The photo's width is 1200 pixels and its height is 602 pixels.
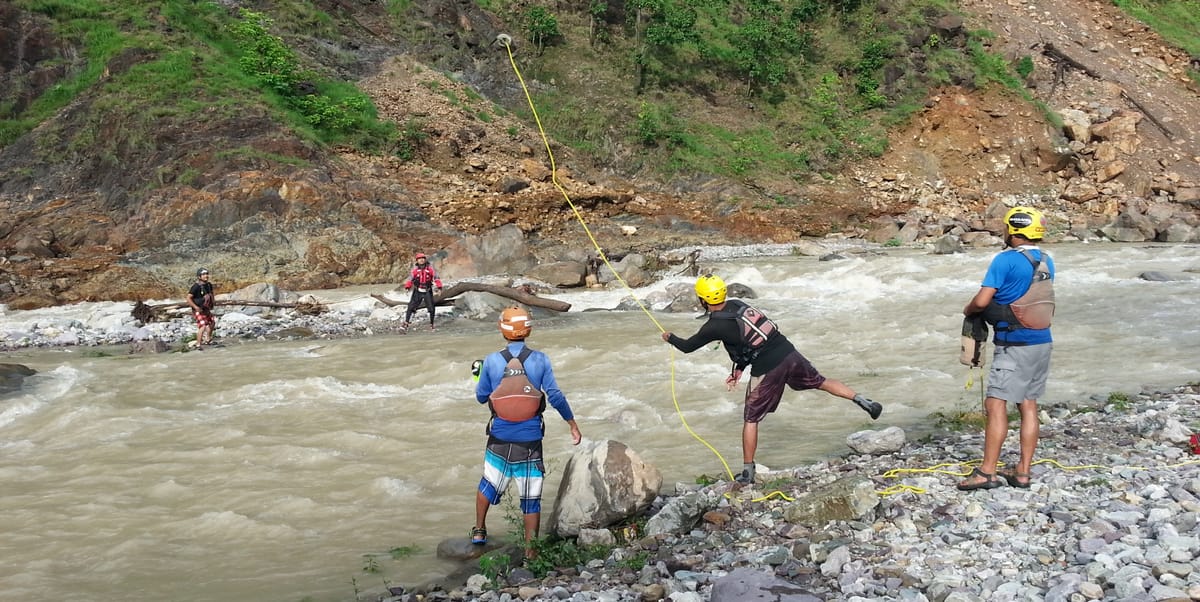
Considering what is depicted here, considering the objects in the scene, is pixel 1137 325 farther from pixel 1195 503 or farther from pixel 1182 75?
pixel 1182 75

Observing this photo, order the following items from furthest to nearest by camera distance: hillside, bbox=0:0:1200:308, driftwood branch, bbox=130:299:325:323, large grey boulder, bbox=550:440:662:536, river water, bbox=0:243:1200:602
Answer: hillside, bbox=0:0:1200:308 < driftwood branch, bbox=130:299:325:323 < river water, bbox=0:243:1200:602 < large grey boulder, bbox=550:440:662:536

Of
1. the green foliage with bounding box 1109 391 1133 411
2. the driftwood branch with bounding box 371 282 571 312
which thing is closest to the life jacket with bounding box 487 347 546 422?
the green foliage with bounding box 1109 391 1133 411

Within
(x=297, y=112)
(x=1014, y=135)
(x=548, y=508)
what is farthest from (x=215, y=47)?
(x=1014, y=135)

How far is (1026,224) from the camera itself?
535 centimetres

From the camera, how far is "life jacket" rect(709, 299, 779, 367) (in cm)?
641

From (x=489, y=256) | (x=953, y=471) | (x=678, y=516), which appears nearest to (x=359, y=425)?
(x=678, y=516)

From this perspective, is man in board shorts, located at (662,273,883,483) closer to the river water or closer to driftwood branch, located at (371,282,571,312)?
the river water

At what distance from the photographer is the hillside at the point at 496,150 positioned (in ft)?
68.6

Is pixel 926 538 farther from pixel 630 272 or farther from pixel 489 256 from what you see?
pixel 489 256

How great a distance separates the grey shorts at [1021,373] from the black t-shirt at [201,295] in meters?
13.2

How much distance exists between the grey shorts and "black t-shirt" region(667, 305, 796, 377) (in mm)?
1595

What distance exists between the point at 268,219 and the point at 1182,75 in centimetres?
4210

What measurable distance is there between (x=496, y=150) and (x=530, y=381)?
23.3 metres

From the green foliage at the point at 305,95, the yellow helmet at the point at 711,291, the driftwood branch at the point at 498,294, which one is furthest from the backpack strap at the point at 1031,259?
the green foliage at the point at 305,95
